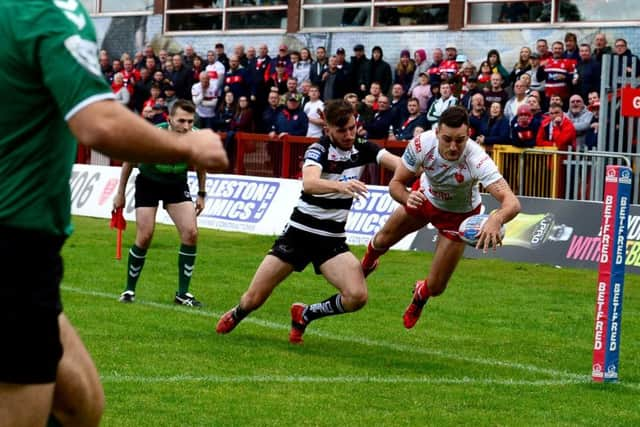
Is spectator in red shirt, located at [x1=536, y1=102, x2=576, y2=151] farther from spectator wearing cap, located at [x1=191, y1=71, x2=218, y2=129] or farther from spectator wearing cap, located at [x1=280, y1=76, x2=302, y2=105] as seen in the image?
spectator wearing cap, located at [x1=191, y1=71, x2=218, y2=129]

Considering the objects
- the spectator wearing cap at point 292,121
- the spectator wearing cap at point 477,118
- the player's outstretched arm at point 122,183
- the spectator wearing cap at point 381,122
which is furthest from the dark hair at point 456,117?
the spectator wearing cap at point 292,121

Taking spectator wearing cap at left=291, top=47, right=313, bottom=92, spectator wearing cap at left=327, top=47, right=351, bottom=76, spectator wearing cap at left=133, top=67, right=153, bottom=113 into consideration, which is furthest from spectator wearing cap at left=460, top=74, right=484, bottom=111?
spectator wearing cap at left=133, top=67, right=153, bottom=113

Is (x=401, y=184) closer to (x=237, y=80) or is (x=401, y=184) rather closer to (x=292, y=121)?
(x=292, y=121)

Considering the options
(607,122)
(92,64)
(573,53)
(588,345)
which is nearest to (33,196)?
(92,64)

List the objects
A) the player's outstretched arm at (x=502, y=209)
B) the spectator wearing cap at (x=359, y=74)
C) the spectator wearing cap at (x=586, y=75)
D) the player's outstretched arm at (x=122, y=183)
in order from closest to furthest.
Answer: the player's outstretched arm at (x=502, y=209)
the player's outstretched arm at (x=122, y=183)
the spectator wearing cap at (x=586, y=75)
the spectator wearing cap at (x=359, y=74)

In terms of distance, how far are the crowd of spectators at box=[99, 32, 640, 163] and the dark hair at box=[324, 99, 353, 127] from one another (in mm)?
9053

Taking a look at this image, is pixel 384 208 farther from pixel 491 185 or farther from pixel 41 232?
pixel 41 232

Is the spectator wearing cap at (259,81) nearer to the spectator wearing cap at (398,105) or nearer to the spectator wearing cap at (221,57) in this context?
the spectator wearing cap at (221,57)

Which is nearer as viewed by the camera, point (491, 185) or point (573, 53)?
point (491, 185)

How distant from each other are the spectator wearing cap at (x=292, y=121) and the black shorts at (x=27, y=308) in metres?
19.2

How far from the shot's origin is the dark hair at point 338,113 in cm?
997

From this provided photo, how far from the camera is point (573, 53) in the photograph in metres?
21.1

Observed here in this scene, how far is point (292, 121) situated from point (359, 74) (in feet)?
6.82

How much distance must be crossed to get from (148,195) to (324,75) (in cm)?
1276
